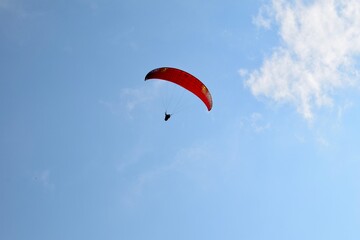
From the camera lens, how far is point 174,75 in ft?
135

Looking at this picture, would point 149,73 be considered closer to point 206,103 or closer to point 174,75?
point 174,75

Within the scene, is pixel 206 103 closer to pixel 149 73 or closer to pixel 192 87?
pixel 192 87

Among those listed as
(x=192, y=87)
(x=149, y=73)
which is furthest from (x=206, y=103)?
(x=149, y=73)

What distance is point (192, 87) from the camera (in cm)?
4119

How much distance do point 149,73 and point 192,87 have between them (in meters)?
4.23

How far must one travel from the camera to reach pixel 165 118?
4341cm

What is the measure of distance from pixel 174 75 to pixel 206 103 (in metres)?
4.14

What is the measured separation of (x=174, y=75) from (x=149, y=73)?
2359mm

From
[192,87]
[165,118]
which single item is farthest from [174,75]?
[165,118]

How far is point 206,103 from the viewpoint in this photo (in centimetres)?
4219

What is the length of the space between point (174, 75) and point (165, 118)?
472 cm

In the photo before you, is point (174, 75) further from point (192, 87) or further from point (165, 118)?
point (165, 118)
